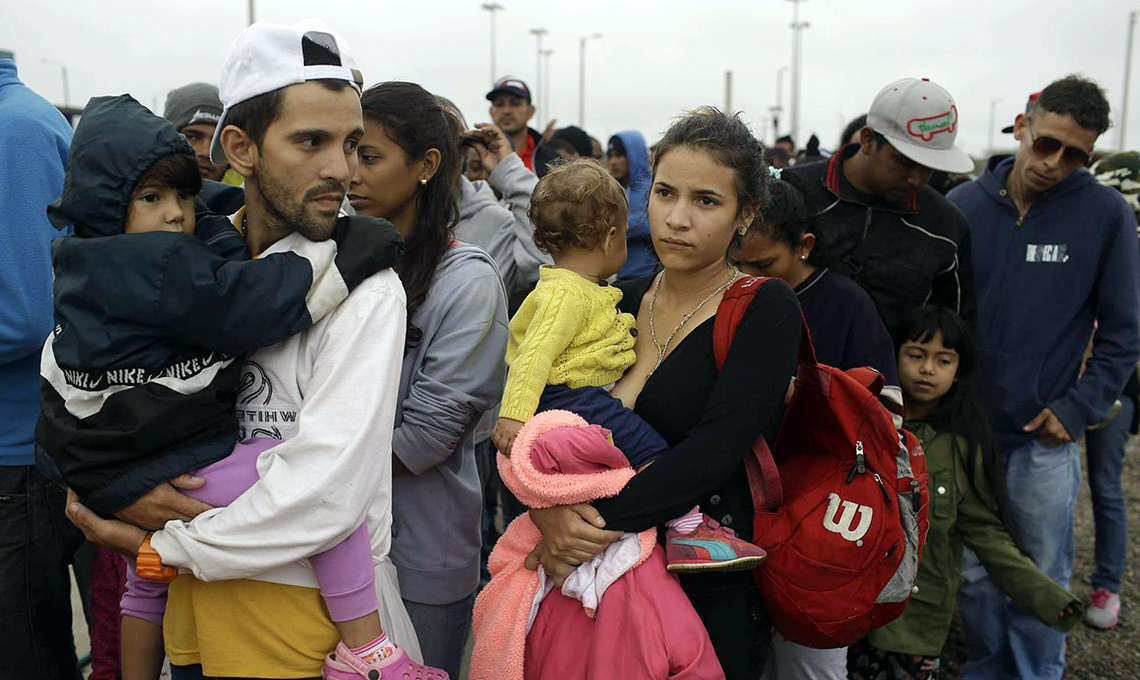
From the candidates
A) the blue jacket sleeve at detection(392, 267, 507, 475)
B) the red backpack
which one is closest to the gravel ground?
the red backpack

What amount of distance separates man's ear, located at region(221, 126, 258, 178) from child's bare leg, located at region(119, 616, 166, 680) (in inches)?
42.9

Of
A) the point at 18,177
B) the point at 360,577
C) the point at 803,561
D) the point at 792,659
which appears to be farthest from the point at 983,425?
the point at 18,177

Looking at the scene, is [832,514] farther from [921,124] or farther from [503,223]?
[503,223]

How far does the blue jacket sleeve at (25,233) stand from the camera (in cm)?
235

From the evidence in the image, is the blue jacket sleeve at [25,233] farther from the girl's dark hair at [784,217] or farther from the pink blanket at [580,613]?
the girl's dark hair at [784,217]

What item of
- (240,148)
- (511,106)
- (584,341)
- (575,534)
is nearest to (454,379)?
(584,341)

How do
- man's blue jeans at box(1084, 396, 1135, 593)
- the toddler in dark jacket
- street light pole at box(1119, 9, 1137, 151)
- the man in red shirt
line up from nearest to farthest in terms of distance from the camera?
the toddler in dark jacket, man's blue jeans at box(1084, 396, 1135, 593), the man in red shirt, street light pole at box(1119, 9, 1137, 151)

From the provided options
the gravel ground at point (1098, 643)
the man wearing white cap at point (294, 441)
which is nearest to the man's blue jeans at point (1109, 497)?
the gravel ground at point (1098, 643)

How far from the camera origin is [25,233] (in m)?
2.38

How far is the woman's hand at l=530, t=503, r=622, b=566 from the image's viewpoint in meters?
1.98

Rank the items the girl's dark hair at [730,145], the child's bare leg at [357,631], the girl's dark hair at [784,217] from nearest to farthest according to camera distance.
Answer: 1. the child's bare leg at [357,631]
2. the girl's dark hair at [730,145]
3. the girl's dark hair at [784,217]

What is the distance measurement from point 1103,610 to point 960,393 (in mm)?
2153

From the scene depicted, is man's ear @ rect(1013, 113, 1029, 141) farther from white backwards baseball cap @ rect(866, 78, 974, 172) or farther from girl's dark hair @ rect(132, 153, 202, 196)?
girl's dark hair @ rect(132, 153, 202, 196)

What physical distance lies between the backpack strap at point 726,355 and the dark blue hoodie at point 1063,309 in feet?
7.16
